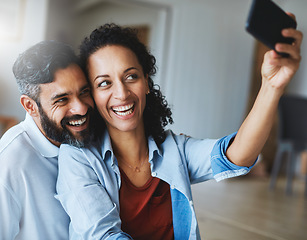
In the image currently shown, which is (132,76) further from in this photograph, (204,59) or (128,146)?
(204,59)

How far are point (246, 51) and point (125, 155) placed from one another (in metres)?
4.71

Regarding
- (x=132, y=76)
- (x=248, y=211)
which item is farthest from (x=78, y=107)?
(x=248, y=211)

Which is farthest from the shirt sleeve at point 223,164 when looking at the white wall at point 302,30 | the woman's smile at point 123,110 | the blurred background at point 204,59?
the white wall at point 302,30

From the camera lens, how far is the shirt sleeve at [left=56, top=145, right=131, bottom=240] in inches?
40.4

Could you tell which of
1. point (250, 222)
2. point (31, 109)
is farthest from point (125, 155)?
point (250, 222)

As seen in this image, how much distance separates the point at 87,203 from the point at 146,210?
0.23 metres

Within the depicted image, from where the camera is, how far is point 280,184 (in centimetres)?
500

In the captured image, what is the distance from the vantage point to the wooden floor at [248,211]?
8.67 feet

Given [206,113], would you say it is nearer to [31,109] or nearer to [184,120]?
[184,120]

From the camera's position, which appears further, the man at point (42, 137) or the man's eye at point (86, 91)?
the man's eye at point (86, 91)

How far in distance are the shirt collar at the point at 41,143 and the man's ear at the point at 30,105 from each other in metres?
0.04

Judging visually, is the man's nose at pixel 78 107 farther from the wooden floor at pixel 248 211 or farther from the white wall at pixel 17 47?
the white wall at pixel 17 47

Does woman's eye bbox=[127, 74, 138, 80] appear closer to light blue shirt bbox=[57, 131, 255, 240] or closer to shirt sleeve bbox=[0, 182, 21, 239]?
light blue shirt bbox=[57, 131, 255, 240]

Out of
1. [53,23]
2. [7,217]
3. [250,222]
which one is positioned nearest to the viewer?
[7,217]
